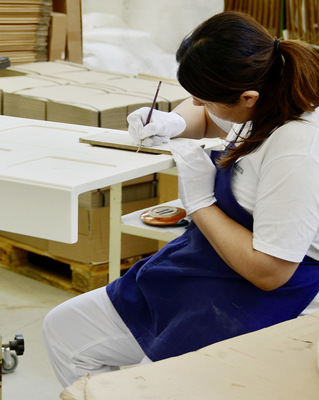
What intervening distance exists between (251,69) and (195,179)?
1.04 ft

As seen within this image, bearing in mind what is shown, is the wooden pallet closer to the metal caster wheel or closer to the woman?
the metal caster wheel

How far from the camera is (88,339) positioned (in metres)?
1.96

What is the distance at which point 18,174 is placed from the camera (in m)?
1.50

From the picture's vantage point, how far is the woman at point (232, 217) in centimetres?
159

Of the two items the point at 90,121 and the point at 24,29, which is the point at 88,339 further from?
the point at 24,29

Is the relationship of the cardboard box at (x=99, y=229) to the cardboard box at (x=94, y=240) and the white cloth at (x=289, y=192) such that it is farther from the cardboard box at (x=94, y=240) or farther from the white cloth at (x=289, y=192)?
the white cloth at (x=289, y=192)

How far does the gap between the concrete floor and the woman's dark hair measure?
1.55 meters

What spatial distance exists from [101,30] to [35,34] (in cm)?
103

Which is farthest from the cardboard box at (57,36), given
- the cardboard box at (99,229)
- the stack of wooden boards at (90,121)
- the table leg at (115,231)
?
the table leg at (115,231)

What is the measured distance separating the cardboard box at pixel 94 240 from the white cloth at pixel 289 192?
1.81 m

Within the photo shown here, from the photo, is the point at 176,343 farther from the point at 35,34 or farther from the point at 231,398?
the point at 35,34

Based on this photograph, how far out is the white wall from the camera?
524cm

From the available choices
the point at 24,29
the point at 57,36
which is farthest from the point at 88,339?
the point at 57,36

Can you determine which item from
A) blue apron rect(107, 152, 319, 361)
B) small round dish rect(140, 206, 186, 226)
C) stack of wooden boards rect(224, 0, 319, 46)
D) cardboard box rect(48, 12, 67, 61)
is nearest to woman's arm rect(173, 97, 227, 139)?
blue apron rect(107, 152, 319, 361)
